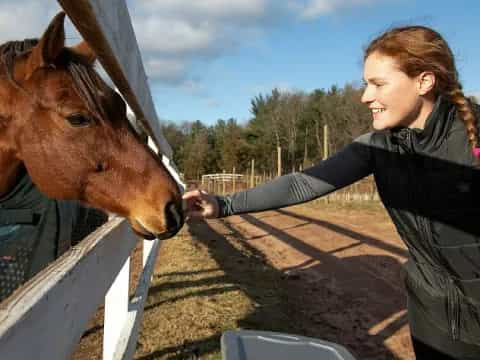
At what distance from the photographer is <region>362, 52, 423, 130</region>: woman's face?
1860 mm

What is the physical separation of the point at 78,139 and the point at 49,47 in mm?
396

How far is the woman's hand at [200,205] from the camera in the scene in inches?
78.2

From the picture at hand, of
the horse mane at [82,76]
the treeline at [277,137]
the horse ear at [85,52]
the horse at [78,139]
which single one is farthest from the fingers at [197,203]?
the treeline at [277,137]

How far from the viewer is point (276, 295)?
5652 millimetres

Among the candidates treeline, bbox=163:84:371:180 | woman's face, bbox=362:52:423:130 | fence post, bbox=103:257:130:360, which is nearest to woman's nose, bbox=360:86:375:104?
woman's face, bbox=362:52:423:130

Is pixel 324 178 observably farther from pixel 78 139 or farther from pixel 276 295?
pixel 276 295

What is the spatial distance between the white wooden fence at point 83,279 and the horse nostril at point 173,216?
0.25m

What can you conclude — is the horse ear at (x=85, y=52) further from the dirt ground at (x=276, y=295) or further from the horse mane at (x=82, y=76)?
the dirt ground at (x=276, y=295)

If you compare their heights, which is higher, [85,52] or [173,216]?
[85,52]

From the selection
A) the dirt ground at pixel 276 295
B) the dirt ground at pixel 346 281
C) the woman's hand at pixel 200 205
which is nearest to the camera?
the woman's hand at pixel 200 205

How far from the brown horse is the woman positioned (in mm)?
226

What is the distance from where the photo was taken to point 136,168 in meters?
1.89

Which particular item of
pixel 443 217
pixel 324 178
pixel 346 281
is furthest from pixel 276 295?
pixel 443 217

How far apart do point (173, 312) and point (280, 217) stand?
11.1m
